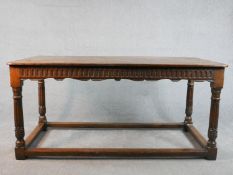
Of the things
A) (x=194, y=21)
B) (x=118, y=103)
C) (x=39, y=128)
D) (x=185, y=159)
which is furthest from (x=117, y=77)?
(x=194, y=21)

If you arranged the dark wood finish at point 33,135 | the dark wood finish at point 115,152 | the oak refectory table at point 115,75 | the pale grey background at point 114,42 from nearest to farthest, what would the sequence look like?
the oak refectory table at point 115,75 < the dark wood finish at point 115,152 < the dark wood finish at point 33,135 < the pale grey background at point 114,42

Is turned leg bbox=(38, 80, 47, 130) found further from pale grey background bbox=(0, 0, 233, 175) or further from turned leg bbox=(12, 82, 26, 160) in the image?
turned leg bbox=(12, 82, 26, 160)

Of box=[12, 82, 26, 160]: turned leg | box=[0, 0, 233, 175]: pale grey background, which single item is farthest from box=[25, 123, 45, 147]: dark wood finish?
box=[0, 0, 233, 175]: pale grey background

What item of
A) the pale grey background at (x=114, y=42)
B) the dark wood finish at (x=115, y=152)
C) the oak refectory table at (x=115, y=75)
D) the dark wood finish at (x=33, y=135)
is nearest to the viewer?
the oak refectory table at (x=115, y=75)

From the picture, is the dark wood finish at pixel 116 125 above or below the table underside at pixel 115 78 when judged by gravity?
below

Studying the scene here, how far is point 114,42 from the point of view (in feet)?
12.1

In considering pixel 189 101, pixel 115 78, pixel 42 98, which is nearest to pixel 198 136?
pixel 189 101

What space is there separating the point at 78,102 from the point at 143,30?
1233 mm

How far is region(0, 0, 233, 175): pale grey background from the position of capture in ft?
11.9

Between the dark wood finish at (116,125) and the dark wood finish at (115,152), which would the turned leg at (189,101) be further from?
the dark wood finish at (115,152)

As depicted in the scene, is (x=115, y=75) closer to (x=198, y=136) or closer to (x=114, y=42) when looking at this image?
(x=198, y=136)

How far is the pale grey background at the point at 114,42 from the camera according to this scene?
3633 millimetres

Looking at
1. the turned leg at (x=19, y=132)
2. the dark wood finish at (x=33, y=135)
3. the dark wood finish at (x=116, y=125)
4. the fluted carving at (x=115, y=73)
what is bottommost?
the dark wood finish at (x=116, y=125)

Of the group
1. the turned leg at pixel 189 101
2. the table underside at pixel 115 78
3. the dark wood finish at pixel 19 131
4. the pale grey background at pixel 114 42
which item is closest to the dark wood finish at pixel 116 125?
the turned leg at pixel 189 101
